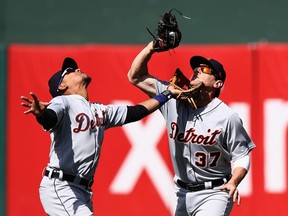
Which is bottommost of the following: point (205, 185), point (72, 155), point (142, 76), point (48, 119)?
point (205, 185)

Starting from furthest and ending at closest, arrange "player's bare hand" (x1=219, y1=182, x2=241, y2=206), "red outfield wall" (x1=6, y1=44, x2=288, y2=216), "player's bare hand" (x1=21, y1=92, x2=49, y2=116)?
"red outfield wall" (x1=6, y1=44, x2=288, y2=216) < "player's bare hand" (x1=219, y1=182, x2=241, y2=206) < "player's bare hand" (x1=21, y1=92, x2=49, y2=116)

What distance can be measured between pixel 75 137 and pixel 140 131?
127 inches

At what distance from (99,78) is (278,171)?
86.4 inches

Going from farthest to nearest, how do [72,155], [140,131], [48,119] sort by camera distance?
1. [140,131]
2. [72,155]
3. [48,119]

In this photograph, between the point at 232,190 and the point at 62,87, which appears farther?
the point at 62,87

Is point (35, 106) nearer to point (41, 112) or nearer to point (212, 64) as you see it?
point (41, 112)

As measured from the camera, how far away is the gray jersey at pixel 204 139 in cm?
634

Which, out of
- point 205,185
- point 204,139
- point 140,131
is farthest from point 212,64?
point 140,131

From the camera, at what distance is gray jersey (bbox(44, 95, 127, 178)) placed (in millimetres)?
6039

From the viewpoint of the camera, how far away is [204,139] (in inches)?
251

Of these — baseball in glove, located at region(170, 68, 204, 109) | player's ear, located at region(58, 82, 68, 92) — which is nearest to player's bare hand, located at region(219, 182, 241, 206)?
baseball in glove, located at region(170, 68, 204, 109)

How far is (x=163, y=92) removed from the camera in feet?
20.9

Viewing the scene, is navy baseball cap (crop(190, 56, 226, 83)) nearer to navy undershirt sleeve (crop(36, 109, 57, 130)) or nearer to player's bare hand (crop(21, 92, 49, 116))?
navy undershirt sleeve (crop(36, 109, 57, 130))

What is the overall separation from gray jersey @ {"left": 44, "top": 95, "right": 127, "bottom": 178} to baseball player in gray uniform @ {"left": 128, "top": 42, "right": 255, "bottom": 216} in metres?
0.69
